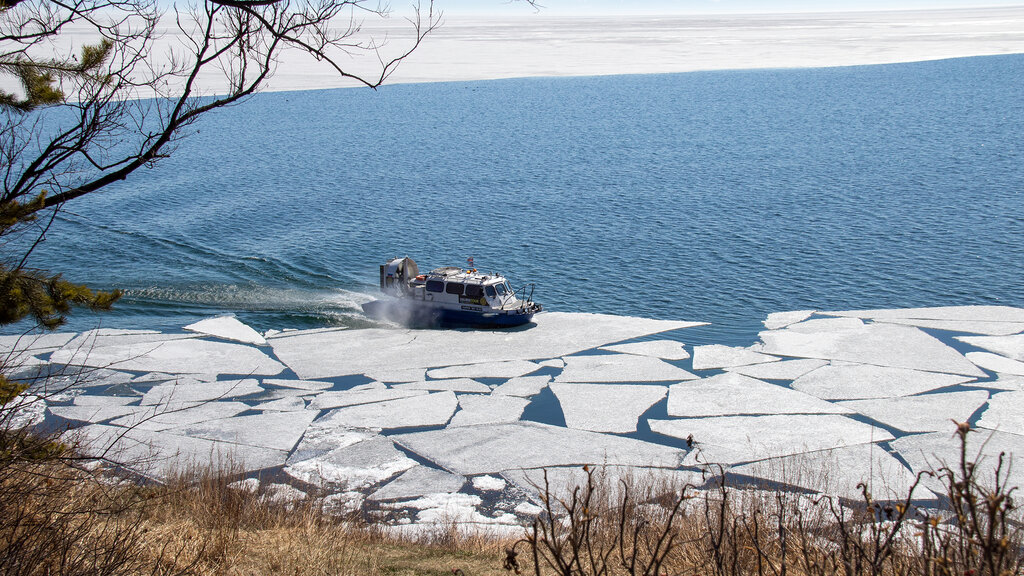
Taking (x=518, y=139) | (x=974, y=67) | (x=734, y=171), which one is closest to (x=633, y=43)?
(x=974, y=67)

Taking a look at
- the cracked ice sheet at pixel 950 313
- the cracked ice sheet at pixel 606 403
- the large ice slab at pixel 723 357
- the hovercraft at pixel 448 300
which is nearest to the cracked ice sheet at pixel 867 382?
the large ice slab at pixel 723 357

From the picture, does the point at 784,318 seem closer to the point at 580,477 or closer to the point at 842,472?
the point at 842,472

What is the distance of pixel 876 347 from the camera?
810 inches

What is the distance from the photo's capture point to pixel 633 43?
6132 inches

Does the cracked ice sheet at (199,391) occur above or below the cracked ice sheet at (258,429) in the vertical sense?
above

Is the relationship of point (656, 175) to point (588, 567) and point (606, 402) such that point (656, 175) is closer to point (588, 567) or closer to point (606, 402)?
point (606, 402)

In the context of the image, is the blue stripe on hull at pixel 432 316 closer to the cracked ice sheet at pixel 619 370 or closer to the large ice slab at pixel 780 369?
the cracked ice sheet at pixel 619 370

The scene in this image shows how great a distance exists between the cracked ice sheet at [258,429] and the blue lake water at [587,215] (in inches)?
357

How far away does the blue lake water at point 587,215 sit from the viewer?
27938 millimetres

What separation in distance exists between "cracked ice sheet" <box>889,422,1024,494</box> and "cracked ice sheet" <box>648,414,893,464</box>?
56cm

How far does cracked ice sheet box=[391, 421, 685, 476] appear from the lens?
14.2 m

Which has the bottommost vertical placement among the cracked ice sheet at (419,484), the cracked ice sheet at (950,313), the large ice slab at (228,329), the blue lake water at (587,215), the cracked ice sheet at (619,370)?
the cracked ice sheet at (419,484)

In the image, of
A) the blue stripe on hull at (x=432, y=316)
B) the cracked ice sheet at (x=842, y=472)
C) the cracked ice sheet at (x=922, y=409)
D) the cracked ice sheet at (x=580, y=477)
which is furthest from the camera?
the blue stripe on hull at (x=432, y=316)

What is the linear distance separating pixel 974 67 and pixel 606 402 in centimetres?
12845
